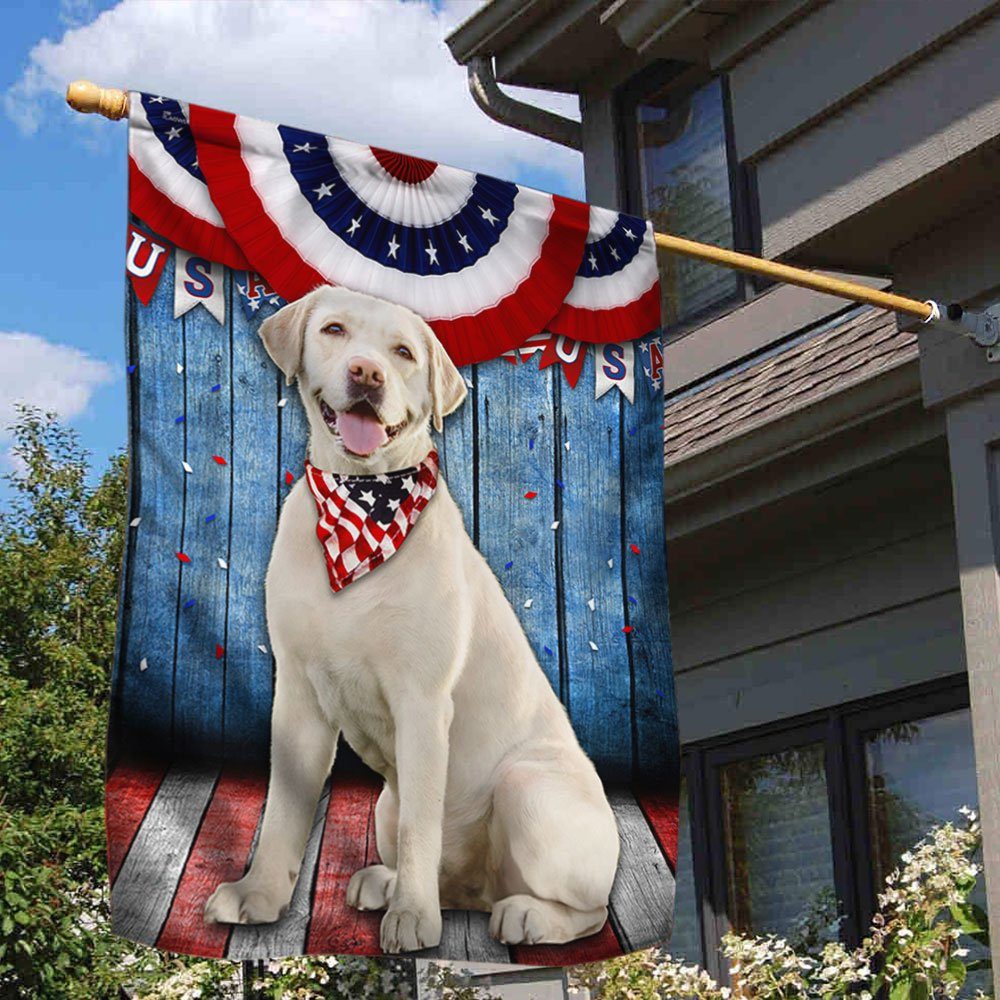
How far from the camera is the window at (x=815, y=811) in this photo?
6770 millimetres

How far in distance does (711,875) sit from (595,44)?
4.45 m

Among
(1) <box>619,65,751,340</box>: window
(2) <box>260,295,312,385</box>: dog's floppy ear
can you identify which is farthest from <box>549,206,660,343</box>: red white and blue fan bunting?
(1) <box>619,65,751,340</box>: window

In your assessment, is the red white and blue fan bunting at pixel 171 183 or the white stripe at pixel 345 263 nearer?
the red white and blue fan bunting at pixel 171 183

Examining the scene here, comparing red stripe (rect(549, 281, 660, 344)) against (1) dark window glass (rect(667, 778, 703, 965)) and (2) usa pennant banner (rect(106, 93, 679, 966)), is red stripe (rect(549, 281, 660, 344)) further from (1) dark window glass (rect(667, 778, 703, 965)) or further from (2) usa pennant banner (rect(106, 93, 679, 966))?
(1) dark window glass (rect(667, 778, 703, 965))

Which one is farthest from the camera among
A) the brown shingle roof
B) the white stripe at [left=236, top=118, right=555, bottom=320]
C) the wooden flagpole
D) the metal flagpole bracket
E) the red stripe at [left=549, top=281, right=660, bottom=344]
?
the brown shingle roof

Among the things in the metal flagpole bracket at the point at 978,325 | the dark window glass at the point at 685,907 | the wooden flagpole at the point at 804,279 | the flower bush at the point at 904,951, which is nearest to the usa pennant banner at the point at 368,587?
the wooden flagpole at the point at 804,279

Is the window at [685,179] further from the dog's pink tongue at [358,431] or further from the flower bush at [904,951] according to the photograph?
the dog's pink tongue at [358,431]

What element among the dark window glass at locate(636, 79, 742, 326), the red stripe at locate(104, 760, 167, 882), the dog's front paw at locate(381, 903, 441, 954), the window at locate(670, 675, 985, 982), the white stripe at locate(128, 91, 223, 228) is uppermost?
the dark window glass at locate(636, 79, 742, 326)

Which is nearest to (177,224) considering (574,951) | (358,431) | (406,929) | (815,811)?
(358,431)

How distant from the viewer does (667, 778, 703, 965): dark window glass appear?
783cm

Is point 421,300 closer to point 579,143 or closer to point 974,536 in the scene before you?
point 974,536

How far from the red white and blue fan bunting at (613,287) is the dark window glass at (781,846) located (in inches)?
123

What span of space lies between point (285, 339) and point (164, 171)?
1.67ft

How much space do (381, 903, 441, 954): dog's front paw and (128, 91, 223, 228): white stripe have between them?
1.73 metres
